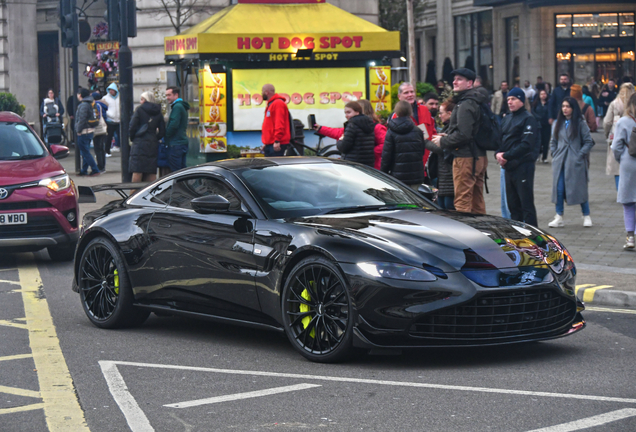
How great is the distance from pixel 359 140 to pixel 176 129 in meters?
5.05

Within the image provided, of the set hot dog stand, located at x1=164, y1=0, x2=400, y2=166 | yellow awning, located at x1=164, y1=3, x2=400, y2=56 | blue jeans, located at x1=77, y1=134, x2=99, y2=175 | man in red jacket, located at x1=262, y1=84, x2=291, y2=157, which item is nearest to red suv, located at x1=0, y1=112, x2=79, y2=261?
man in red jacket, located at x1=262, y1=84, x2=291, y2=157

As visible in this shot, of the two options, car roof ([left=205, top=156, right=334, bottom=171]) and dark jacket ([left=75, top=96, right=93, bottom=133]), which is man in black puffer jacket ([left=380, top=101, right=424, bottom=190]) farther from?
dark jacket ([left=75, top=96, right=93, bottom=133])

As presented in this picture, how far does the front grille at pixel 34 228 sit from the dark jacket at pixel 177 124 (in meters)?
5.51

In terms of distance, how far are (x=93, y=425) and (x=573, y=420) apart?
7.91 ft

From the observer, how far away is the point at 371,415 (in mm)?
5188

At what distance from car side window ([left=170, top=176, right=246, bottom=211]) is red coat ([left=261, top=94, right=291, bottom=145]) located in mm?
8136

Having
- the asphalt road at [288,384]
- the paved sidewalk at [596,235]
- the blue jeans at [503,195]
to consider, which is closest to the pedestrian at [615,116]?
the paved sidewalk at [596,235]

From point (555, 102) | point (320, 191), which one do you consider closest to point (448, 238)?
point (320, 191)

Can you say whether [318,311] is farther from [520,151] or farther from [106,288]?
[520,151]

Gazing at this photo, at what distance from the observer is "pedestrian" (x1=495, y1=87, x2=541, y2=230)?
38.3ft

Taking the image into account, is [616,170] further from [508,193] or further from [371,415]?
[371,415]

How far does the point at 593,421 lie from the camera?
16.3 ft

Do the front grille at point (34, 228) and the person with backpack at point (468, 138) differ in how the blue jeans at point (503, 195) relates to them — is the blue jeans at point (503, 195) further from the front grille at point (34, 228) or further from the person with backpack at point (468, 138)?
the front grille at point (34, 228)

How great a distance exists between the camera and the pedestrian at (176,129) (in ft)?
54.7
